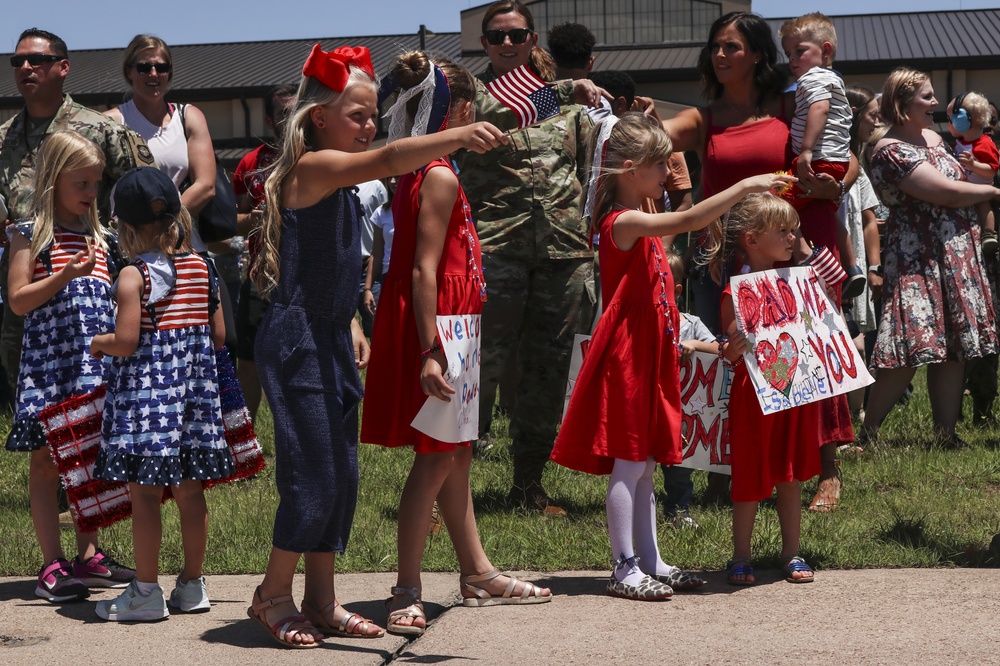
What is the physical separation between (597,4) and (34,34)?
3252 cm

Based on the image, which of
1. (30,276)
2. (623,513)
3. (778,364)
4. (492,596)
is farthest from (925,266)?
(30,276)

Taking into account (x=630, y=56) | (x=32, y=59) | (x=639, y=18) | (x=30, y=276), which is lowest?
(x=30, y=276)

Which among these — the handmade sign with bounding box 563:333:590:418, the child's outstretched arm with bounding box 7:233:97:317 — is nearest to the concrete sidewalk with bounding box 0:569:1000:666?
the handmade sign with bounding box 563:333:590:418

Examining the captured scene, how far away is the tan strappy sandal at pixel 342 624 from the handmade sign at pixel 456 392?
24.6 inches

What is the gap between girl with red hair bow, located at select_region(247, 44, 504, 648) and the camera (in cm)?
402

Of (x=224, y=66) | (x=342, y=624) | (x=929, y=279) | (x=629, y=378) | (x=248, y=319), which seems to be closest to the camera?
(x=342, y=624)

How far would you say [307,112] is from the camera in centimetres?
407

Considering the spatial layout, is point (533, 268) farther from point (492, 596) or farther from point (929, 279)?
point (929, 279)

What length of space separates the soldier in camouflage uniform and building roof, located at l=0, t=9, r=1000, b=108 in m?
23.8

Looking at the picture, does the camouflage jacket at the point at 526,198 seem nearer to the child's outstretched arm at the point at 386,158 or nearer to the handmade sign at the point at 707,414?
the handmade sign at the point at 707,414

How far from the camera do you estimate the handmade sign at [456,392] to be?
4199 mm

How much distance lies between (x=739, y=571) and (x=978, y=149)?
4446 millimetres

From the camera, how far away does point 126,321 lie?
4.35 m

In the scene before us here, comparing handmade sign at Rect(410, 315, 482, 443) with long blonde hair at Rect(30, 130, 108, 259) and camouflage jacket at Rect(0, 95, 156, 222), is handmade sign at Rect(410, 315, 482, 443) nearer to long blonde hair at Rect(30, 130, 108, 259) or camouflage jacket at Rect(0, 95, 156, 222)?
long blonde hair at Rect(30, 130, 108, 259)
